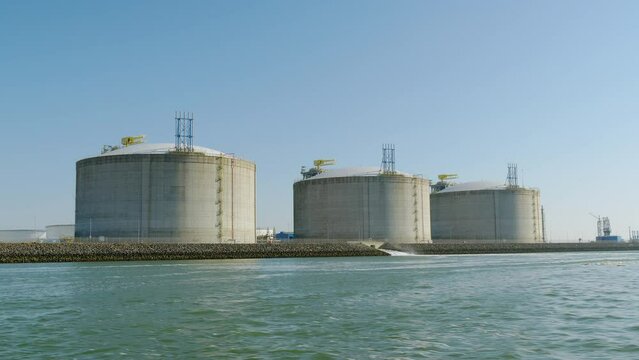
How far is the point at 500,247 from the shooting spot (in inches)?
4577

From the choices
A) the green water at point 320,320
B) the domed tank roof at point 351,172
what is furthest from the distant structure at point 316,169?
the green water at point 320,320

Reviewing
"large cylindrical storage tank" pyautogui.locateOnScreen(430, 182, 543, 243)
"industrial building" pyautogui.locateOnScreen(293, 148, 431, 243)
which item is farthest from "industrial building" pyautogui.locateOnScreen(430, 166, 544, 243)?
"industrial building" pyautogui.locateOnScreen(293, 148, 431, 243)

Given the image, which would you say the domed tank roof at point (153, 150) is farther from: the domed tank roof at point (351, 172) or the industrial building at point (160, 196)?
the domed tank roof at point (351, 172)

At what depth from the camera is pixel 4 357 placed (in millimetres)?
16250

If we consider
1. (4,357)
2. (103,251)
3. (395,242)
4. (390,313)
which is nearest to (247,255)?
(103,251)

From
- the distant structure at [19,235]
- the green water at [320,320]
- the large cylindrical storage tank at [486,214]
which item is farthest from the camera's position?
the large cylindrical storage tank at [486,214]

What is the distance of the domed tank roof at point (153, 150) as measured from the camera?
79.6 meters

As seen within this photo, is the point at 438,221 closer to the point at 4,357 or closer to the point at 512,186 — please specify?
the point at 512,186

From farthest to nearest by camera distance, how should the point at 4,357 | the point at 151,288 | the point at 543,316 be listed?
the point at 151,288
the point at 543,316
the point at 4,357

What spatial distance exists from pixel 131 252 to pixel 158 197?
8.21 meters

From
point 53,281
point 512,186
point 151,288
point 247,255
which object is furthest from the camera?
point 512,186

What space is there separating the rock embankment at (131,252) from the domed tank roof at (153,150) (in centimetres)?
1260

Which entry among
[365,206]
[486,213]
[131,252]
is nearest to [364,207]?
[365,206]

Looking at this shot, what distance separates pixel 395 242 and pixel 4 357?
287ft
